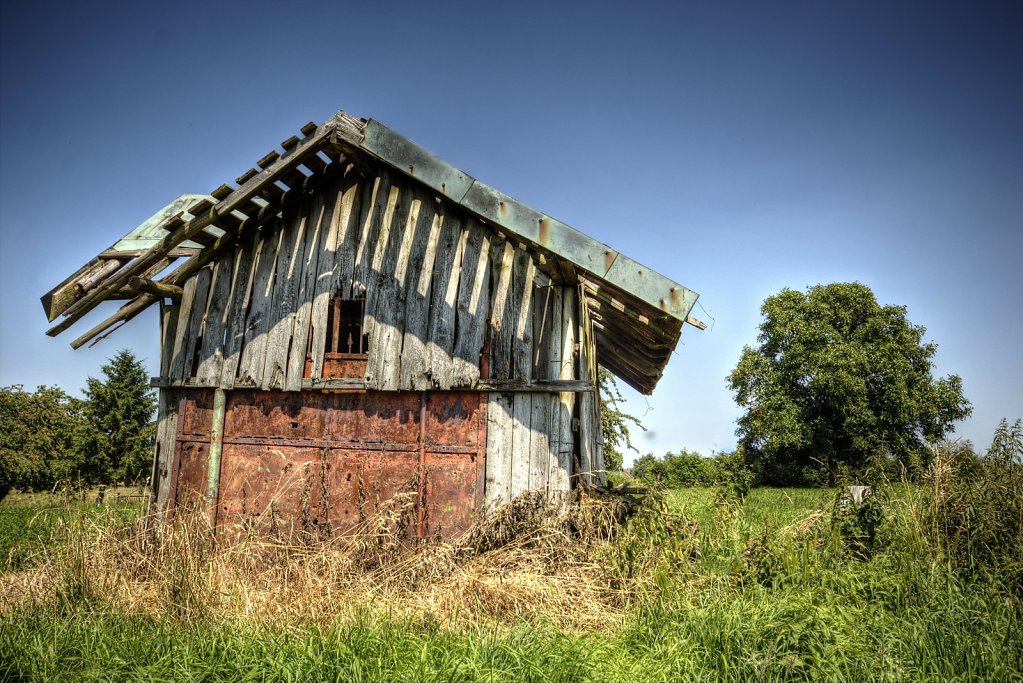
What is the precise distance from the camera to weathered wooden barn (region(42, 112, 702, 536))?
659 cm

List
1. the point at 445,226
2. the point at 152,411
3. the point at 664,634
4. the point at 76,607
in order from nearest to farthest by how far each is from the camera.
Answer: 1. the point at 664,634
2. the point at 76,607
3. the point at 445,226
4. the point at 152,411

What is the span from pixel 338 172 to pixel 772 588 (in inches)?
271

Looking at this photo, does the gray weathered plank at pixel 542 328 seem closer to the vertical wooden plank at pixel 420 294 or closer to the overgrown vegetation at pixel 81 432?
the vertical wooden plank at pixel 420 294

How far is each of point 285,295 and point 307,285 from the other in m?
0.33

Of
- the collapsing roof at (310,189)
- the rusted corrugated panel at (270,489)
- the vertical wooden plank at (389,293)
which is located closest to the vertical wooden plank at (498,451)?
the vertical wooden plank at (389,293)

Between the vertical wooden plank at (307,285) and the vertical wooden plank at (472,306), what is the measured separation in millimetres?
1891

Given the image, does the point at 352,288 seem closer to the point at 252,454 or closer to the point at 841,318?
the point at 252,454

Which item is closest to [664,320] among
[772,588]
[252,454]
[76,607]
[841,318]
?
[772,588]

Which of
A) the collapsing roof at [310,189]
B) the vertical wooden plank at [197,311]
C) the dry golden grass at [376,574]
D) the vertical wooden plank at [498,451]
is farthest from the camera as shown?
the vertical wooden plank at [197,311]

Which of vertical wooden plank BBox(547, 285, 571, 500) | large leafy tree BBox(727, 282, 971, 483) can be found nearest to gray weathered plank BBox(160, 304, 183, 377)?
vertical wooden plank BBox(547, 285, 571, 500)

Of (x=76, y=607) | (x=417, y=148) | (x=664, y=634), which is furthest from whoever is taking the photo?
(x=417, y=148)

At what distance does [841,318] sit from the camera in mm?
29734

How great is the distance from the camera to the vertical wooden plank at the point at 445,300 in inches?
268

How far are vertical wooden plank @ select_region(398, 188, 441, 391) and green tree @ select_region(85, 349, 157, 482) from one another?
28.5 meters
